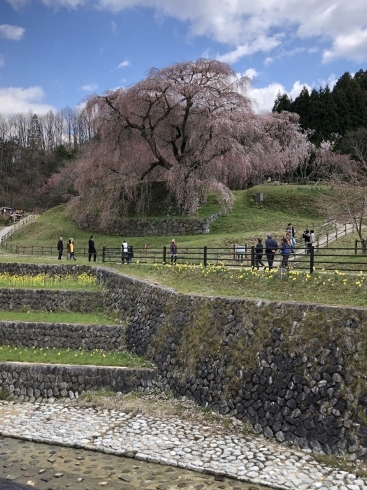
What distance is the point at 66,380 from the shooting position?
12.9 m

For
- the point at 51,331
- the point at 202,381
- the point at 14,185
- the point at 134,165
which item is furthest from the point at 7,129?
the point at 202,381

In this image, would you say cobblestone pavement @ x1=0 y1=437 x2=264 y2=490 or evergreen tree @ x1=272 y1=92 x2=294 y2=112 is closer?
cobblestone pavement @ x1=0 y1=437 x2=264 y2=490

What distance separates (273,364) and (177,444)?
2704mm

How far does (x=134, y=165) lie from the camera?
29844 mm

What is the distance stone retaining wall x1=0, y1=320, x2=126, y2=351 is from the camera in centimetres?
1505

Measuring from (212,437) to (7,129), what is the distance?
6859 cm

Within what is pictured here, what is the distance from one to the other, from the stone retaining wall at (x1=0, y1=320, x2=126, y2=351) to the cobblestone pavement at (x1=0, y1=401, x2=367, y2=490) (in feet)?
10.3

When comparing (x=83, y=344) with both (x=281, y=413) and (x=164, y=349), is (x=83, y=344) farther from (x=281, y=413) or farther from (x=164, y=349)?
(x=281, y=413)

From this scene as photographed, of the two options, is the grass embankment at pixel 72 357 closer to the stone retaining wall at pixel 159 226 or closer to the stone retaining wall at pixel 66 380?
the stone retaining wall at pixel 66 380

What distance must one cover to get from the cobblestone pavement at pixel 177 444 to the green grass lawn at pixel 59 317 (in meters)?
4.11

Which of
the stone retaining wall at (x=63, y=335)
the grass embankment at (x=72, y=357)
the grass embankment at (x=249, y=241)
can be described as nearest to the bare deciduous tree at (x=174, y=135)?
the grass embankment at (x=249, y=241)

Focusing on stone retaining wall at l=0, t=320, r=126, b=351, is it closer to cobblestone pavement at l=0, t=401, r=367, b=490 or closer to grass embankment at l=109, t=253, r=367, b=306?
grass embankment at l=109, t=253, r=367, b=306

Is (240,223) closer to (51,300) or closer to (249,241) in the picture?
(249,241)

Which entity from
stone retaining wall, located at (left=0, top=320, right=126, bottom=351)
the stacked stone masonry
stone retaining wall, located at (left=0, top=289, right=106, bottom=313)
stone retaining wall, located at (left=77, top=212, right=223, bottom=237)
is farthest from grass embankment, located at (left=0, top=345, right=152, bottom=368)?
stone retaining wall, located at (left=77, top=212, right=223, bottom=237)
